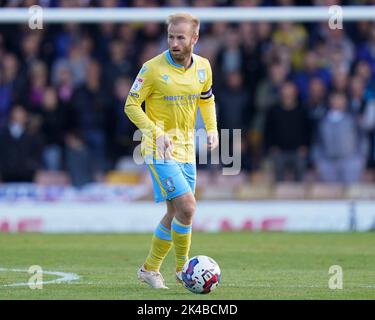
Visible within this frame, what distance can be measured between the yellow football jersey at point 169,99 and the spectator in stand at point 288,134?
7635mm

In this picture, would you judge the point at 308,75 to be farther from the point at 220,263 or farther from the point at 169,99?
the point at 169,99

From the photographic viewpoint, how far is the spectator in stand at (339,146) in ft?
56.3

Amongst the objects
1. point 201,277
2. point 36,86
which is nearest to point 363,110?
point 36,86

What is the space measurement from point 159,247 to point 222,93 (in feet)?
27.0

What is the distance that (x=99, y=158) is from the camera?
17.5m

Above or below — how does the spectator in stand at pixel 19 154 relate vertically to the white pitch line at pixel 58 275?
above

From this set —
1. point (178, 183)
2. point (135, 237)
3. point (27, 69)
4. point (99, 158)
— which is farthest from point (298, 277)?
point (27, 69)

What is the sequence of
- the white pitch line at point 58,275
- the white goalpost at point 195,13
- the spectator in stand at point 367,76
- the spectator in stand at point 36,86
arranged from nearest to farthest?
the white pitch line at point 58,275 → the white goalpost at point 195,13 → the spectator in stand at point 367,76 → the spectator in stand at point 36,86

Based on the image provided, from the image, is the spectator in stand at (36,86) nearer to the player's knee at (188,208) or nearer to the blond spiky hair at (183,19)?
the blond spiky hair at (183,19)

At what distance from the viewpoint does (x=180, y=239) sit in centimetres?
929

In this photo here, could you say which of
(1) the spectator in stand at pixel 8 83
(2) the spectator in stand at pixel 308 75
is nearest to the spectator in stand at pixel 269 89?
(2) the spectator in stand at pixel 308 75

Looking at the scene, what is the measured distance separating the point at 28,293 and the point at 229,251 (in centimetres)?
453

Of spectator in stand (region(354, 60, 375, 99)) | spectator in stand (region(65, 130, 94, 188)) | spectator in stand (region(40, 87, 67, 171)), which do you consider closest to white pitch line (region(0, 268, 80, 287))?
spectator in stand (region(65, 130, 94, 188))
